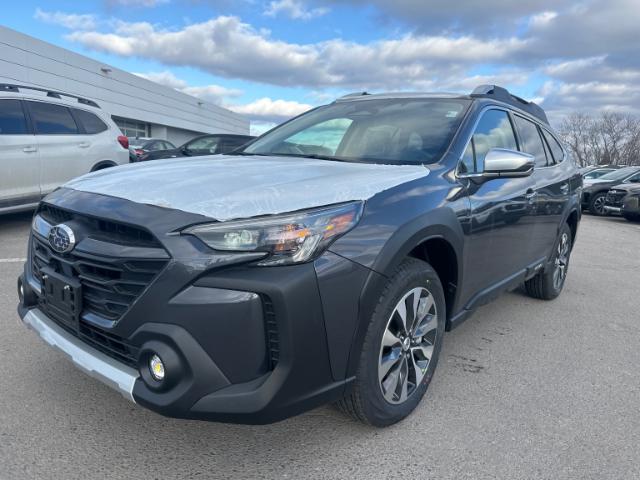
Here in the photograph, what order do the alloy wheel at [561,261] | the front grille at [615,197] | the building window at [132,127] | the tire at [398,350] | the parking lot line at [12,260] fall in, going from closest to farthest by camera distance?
1. the tire at [398,350]
2. the alloy wheel at [561,261]
3. the parking lot line at [12,260]
4. the front grille at [615,197]
5. the building window at [132,127]

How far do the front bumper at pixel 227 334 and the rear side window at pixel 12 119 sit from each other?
5.56 m

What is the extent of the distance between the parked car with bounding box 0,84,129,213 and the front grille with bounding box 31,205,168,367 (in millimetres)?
5008

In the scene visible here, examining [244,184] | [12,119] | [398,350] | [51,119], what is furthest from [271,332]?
[51,119]

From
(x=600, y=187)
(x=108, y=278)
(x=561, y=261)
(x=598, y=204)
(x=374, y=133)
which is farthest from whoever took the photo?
(x=598, y=204)

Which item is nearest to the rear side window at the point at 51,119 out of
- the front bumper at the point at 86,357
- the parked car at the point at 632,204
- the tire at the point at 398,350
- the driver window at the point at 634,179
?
the front bumper at the point at 86,357

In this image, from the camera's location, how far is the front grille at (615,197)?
1486cm

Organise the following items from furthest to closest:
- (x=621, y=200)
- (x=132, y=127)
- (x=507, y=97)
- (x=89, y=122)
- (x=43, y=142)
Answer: (x=132, y=127) < (x=621, y=200) < (x=89, y=122) < (x=43, y=142) < (x=507, y=97)

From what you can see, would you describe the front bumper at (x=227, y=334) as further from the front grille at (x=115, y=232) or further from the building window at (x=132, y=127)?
the building window at (x=132, y=127)

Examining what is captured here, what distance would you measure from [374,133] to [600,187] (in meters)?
15.2

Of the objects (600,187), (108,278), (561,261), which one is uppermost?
(108,278)

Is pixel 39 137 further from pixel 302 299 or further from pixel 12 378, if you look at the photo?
pixel 302 299

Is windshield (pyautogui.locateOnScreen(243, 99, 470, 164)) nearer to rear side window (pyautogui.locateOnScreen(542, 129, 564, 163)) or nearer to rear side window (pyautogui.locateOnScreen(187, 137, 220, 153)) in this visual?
rear side window (pyautogui.locateOnScreen(542, 129, 564, 163))

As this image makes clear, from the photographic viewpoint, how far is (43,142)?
682 centimetres

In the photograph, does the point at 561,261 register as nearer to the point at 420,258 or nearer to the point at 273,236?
the point at 420,258
